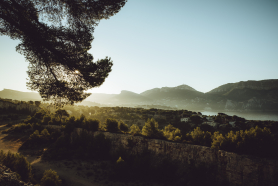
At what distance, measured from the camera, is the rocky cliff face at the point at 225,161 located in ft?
30.2

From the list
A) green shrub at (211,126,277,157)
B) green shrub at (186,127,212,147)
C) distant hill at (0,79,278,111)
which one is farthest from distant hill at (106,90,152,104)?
green shrub at (211,126,277,157)

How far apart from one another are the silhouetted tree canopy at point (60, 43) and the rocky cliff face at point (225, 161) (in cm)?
973

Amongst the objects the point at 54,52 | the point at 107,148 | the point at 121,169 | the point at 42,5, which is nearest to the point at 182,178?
the point at 121,169

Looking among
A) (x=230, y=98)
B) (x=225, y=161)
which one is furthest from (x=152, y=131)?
(x=230, y=98)

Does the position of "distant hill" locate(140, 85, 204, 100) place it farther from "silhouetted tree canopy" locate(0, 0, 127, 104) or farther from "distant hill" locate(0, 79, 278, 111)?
"silhouetted tree canopy" locate(0, 0, 127, 104)

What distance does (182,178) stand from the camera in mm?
11922

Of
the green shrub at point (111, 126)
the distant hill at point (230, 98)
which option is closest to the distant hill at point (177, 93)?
the distant hill at point (230, 98)

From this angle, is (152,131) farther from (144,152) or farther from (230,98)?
(230,98)

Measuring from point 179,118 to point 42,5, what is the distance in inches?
1633

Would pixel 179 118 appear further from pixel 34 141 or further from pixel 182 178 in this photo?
pixel 34 141

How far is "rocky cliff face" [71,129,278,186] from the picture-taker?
9211 millimetres

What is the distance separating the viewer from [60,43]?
780 centimetres

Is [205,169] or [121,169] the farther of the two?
[121,169]

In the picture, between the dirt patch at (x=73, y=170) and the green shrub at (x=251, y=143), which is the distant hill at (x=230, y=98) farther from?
the dirt patch at (x=73, y=170)
